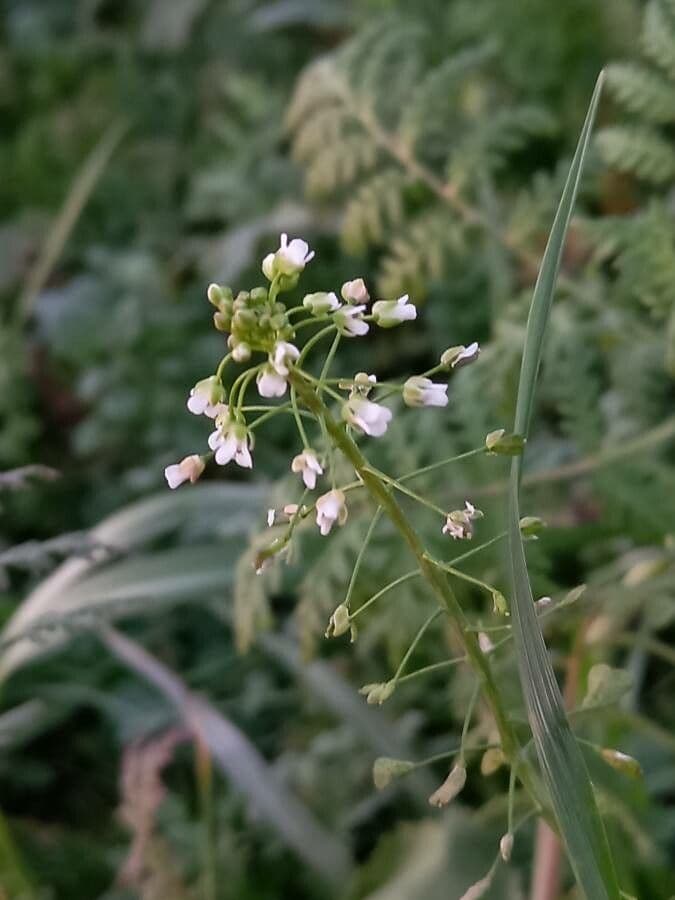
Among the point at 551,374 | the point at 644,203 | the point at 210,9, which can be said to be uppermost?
the point at 210,9

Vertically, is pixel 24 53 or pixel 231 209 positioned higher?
pixel 24 53

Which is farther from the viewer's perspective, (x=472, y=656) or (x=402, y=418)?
(x=402, y=418)

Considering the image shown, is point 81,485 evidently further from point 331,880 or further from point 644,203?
point 644,203

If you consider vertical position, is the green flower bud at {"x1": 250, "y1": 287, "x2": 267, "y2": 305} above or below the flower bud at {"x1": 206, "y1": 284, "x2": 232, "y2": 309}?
below

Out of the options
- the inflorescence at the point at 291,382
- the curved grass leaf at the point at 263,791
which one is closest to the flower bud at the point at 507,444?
the inflorescence at the point at 291,382

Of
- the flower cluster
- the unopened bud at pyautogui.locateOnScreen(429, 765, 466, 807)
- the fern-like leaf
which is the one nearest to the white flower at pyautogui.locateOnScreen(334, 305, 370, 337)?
the flower cluster

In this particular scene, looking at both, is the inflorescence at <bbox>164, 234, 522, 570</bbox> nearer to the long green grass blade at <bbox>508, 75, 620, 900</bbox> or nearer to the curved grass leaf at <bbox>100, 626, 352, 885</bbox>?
the long green grass blade at <bbox>508, 75, 620, 900</bbox>

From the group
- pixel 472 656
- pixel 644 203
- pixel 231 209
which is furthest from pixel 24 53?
pixel 472 656
